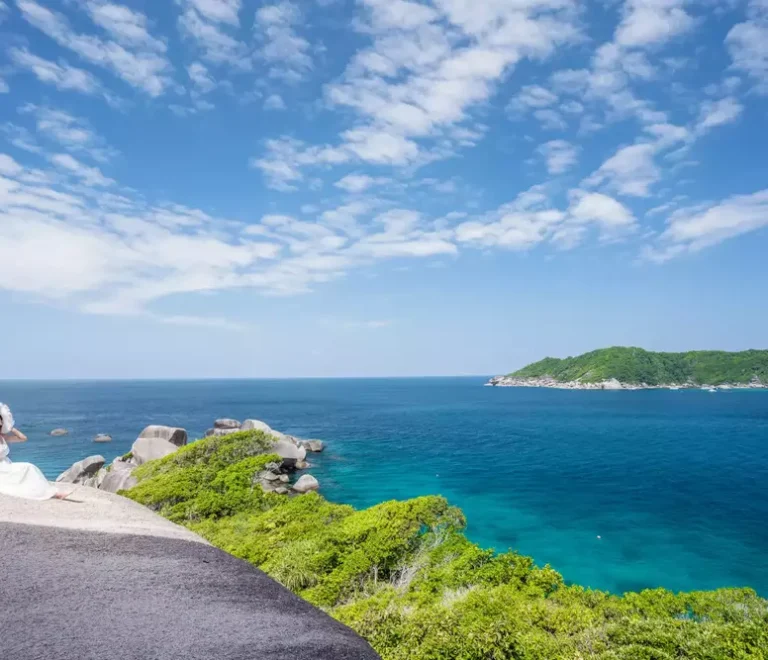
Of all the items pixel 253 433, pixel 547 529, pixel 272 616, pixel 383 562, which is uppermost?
pixel 272 616

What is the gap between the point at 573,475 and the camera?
4262 cm

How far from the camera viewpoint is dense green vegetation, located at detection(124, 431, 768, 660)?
9461mm

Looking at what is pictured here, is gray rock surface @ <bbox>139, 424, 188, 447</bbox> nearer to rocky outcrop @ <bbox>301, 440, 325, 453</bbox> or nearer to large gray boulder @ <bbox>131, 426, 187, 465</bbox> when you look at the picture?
large gray boulder @ <bbox>131, 426, 187, 465</bbox>

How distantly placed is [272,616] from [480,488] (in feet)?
125

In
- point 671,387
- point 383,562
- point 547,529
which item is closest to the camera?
point 383,562

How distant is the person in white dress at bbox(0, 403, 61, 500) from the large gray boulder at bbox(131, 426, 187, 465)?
34.0 metres

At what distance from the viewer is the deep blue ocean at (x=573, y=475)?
82.7 ft

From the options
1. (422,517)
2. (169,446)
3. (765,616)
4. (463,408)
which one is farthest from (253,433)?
(463,408)

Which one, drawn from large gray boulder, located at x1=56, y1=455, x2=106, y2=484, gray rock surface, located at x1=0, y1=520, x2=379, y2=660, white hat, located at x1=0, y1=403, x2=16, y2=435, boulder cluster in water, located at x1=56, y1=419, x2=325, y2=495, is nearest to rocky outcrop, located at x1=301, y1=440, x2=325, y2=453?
boulder cluster in water, located at x1=56, y1=419, x2=325, y2=495

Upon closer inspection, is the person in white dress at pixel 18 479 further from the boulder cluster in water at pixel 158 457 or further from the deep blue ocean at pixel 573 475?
the boulder cluster in water at pixel 158 457

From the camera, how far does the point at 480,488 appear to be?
38.3m

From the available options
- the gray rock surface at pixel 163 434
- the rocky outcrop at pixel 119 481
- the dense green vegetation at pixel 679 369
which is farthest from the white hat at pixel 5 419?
the dense green vegetation at pixel 679 369

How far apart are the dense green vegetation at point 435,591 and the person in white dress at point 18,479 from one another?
800cm

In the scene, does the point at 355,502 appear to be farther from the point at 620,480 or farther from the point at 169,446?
the point at 620,480
